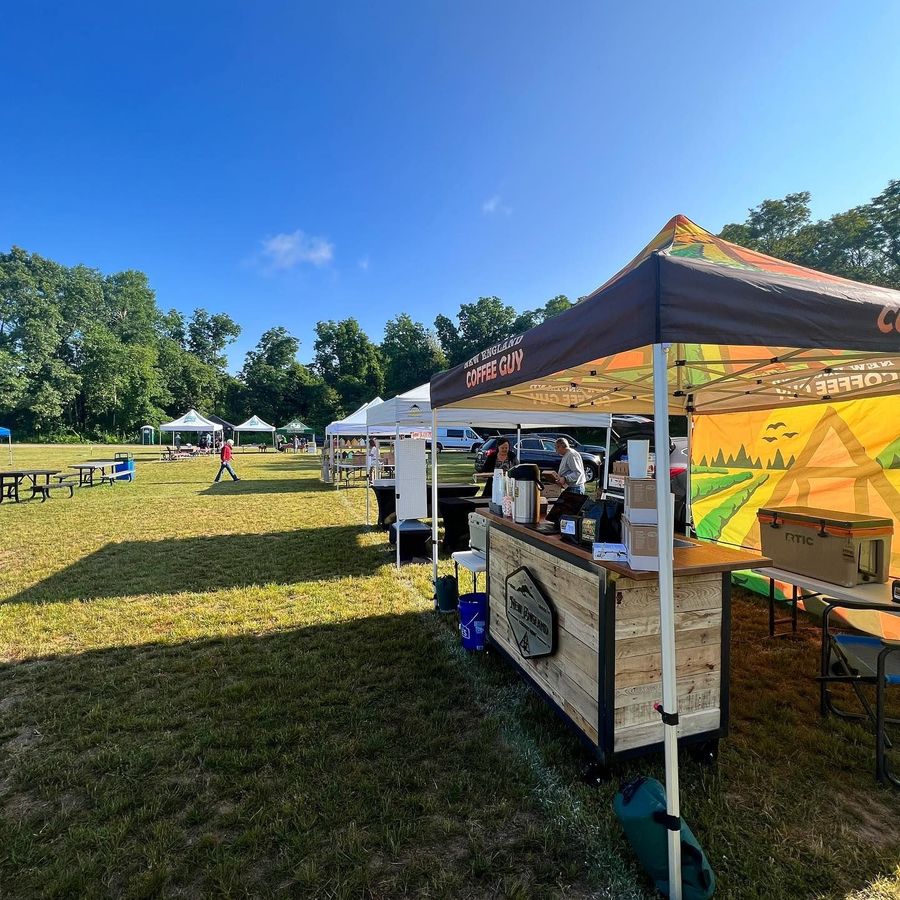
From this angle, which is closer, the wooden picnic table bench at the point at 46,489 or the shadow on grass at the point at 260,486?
the wooden picnic table bench at the point at 46,489

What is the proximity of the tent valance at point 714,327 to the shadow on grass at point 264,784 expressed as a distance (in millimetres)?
2060

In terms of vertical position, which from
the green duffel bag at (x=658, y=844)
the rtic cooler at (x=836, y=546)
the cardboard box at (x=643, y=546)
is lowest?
the green duffel bag at (x=658, y=844)

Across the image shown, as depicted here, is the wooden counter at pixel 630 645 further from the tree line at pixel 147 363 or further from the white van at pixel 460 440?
the tree line at pixel 147 363

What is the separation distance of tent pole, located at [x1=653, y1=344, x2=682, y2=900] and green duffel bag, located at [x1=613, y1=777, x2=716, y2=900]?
2.0 inches

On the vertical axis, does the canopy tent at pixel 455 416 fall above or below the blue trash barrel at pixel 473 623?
above

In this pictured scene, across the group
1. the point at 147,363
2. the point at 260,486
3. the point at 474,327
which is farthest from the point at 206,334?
the point at 260,486

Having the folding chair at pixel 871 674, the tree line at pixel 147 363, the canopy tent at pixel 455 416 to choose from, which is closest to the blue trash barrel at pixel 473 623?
the canopy tent at pixel 455 416

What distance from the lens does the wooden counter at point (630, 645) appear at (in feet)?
7.19

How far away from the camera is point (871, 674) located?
2.49 meters

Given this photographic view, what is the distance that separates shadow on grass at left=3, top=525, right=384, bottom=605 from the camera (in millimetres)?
5168

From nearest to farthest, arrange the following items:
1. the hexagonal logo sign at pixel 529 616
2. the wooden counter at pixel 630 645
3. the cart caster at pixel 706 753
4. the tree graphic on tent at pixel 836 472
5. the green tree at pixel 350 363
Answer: the wooden counter at pixel 630 645 → the cart caster at pixel 706 753 → the hexagonal logo sign at pixel 529 616 → the tree graphic on tent at pixel 836 472 → the green tree at pixel 350 363

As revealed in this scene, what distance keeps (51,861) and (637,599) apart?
8.83 feet

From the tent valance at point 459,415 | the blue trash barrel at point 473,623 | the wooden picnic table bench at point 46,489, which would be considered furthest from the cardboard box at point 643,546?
the wooden picnic table bench at point 46,489

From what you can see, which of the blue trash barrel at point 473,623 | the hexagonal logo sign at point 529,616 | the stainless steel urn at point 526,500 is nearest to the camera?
the hexagonal logo sign at point 529,616
